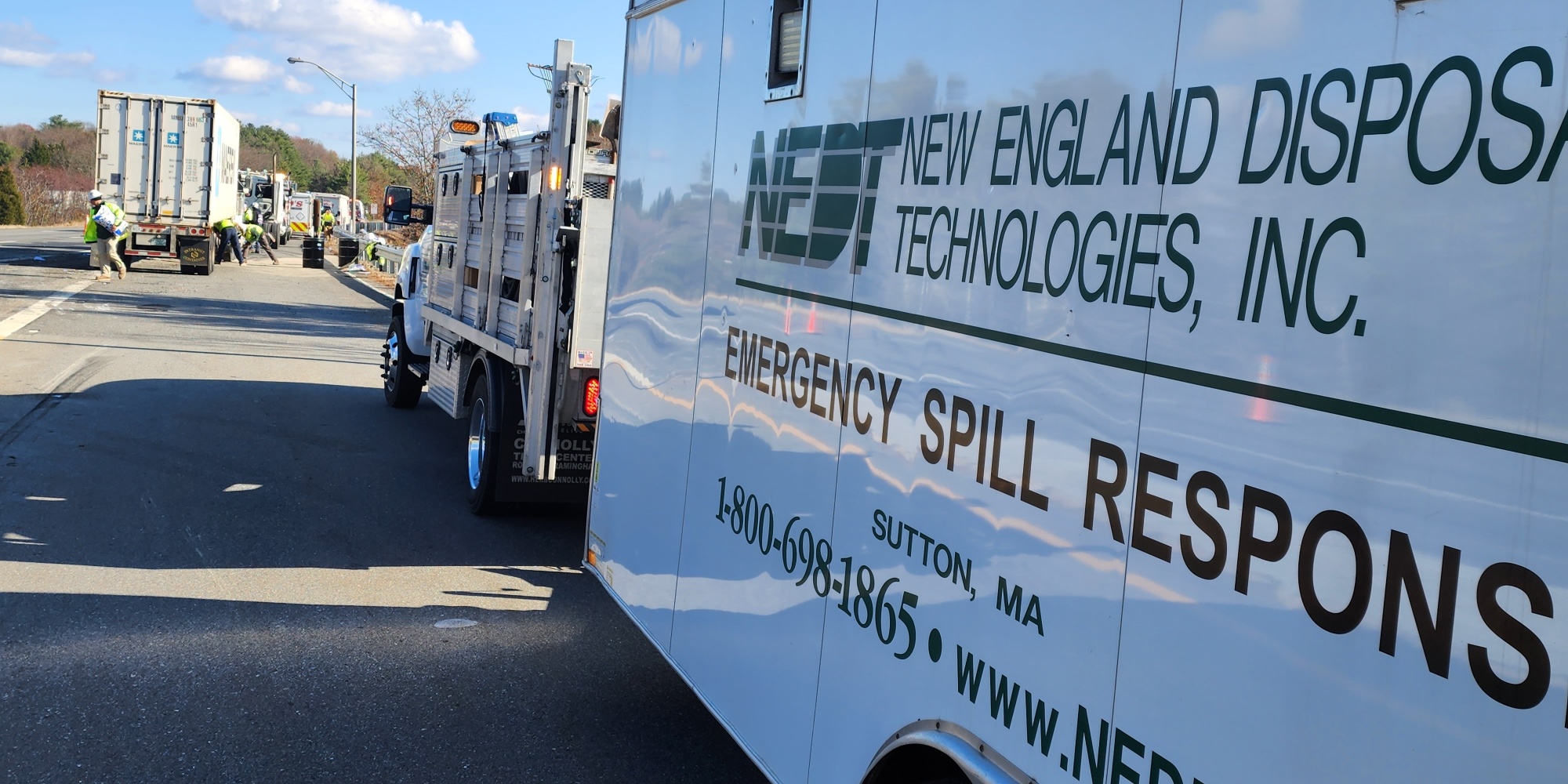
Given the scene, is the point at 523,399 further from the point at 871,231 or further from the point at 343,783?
the point at 871,231

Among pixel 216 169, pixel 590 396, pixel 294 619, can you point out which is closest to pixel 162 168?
pixel 216 169

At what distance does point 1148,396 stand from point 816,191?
1524 millimetres

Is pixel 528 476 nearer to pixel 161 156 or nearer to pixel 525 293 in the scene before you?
pixel 525 293

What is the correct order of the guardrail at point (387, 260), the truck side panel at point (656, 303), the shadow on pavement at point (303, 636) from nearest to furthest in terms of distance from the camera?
the truck side panel at point (656, 303)
the shadow on pavement at point (303, 636)
the guardrail at point (387, 260)

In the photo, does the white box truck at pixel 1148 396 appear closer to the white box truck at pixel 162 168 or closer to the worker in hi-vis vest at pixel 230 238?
the white box truck at pixel 162 168

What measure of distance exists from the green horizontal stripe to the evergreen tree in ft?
219

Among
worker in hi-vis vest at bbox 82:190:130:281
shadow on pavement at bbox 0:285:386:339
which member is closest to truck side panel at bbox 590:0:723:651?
shadow on pavement at bbox 0:285:386:339

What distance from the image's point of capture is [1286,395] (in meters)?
1.91

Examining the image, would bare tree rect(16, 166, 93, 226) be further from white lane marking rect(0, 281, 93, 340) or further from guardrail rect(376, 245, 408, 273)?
white lane marking rect(0, 281, 93, 340)

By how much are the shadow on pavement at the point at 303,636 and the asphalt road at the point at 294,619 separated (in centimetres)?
2

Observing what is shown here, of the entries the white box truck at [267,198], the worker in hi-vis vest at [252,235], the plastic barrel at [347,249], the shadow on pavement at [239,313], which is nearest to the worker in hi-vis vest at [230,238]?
the worker in hi-vis vest at [252,235]

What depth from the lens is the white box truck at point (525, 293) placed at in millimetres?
7105

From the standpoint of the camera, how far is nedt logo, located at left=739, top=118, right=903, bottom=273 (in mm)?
3186

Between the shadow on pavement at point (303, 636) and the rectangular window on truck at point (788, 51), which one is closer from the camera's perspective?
the rectangular window on truck at point (788, 51)
